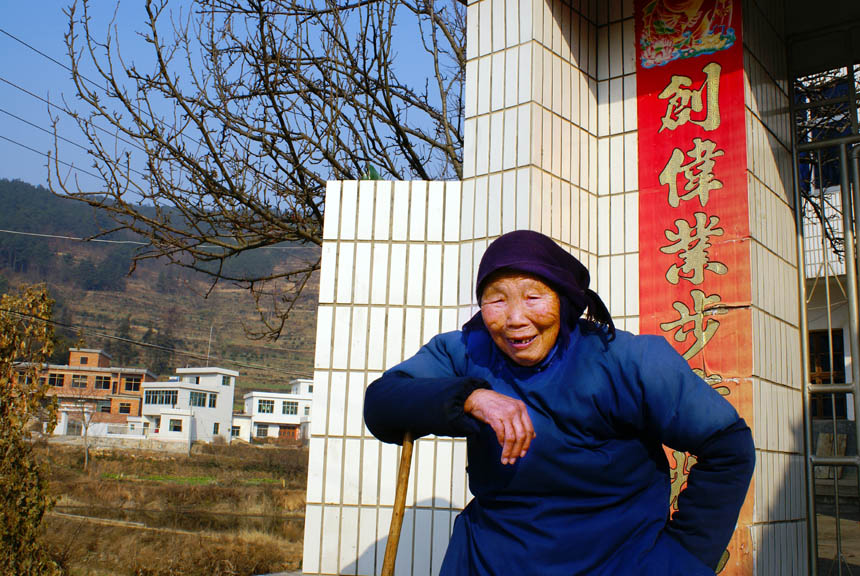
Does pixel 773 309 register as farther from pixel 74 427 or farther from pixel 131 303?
pixel 131 303

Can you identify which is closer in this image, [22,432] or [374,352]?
[374,352]

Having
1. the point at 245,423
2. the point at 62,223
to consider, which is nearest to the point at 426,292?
the point at 245,423

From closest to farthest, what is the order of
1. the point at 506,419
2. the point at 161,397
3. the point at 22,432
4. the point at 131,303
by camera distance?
the point at 506,419, the point at 22,432, the point at 161,397, the point at 131,303

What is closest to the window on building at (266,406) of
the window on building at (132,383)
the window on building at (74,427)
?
the window on building at (132,383)

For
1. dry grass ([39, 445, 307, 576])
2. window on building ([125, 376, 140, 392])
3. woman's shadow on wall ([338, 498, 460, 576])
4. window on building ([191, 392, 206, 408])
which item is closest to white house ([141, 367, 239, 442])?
window on building ([191, 392, 206, 408])

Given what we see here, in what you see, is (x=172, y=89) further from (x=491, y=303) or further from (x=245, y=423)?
(x=245, y=423)

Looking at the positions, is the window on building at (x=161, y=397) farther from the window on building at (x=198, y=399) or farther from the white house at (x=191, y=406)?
the window on building at (x=198, y=399)

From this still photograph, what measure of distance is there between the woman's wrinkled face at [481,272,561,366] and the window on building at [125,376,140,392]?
248ft

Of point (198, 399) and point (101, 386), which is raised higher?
point (101, 386)

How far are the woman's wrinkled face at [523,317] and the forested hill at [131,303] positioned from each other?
81245 mm

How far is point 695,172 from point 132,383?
246ft

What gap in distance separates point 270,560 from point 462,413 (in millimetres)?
18896

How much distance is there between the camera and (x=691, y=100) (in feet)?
13.4

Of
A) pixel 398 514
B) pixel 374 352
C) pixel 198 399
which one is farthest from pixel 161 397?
pixel 398 514
